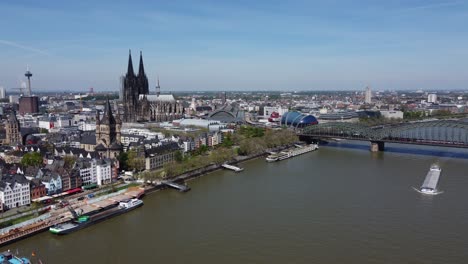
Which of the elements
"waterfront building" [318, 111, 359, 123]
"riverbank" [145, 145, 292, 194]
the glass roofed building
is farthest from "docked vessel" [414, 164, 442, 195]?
"waterfront building" [318, 111, 359, 123]

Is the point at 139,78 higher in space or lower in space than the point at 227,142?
higher

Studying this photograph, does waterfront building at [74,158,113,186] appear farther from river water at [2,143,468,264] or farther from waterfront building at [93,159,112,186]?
river water at [2,143,468,264]

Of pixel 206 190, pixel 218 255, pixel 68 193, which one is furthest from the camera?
pixel 206 190

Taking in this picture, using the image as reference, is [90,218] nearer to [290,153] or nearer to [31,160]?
[31,160]

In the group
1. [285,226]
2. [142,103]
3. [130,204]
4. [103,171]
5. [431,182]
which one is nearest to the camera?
[285,226]

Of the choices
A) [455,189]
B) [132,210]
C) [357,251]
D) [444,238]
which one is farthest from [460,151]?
[132,210]

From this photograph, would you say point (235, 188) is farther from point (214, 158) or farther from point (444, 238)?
point (444, 238)

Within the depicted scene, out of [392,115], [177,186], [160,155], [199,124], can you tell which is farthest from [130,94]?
[392,115]
